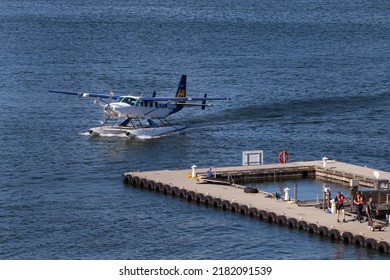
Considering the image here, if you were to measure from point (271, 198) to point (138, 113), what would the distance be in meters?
29.5

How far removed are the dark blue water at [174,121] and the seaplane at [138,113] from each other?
1.35 metres

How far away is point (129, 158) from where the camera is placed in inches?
3548

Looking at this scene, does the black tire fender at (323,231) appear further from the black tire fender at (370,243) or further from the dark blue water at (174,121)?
the black tire fender at (370,243)

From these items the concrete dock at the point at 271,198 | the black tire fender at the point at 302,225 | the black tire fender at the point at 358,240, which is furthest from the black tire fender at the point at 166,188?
the black tire fender at the point at 358,240

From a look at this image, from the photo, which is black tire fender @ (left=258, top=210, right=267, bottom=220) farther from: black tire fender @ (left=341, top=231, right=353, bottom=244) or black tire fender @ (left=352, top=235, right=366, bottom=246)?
black tire fender @ (left=352, top=235, right=366, bottom=246)

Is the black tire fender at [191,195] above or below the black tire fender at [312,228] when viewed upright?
above

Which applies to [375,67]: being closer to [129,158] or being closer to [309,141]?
[309,141]

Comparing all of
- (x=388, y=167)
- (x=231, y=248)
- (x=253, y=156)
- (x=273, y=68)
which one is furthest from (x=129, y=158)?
(x=273, y=68)

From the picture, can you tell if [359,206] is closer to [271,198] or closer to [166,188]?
[271,198]

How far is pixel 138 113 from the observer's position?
10000 cm

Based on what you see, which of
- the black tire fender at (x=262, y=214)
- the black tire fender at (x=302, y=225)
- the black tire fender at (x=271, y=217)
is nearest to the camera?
the black tire fender at (x=302, y=225)

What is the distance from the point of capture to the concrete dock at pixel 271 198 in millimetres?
64875

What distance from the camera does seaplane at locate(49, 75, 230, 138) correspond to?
98.4 meters

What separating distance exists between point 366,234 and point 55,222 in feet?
57.0
